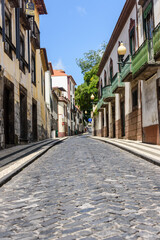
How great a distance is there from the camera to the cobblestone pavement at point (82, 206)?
2945mm

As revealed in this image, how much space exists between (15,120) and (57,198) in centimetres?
1014

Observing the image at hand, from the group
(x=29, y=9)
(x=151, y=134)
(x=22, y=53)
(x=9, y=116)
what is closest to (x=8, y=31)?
(x=22, y=53)

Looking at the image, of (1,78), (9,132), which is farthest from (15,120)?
(1,78)

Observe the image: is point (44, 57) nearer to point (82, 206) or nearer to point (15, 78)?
point (15, 78)

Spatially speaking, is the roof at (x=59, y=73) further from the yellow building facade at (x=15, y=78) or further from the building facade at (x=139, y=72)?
the yellow building facade at (x=15, y=78)

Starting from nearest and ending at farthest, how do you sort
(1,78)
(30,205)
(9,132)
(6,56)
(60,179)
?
(30,205) → (60,179) → (1,78) → (6,56) → (9,132)

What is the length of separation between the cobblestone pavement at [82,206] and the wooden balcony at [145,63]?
691 centimetres

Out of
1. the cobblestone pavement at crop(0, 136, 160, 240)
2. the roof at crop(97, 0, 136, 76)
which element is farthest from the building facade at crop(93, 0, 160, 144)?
the cobblestone pavement at crop(0, 136, 160, 240)

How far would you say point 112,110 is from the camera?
26.8m

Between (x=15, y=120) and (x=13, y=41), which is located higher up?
(x=13, y=41)

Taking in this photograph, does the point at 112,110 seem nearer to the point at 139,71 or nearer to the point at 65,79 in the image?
the point at 139,71

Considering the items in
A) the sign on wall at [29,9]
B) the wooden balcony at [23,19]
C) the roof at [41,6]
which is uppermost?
the roof at [41,6]

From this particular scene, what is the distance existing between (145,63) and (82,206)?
9.59 m

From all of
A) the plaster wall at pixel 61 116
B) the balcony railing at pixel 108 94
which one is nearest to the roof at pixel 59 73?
the plaster wall at pixel 61 116
